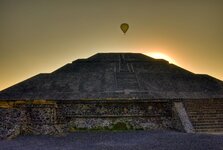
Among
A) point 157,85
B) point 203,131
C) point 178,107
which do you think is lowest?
point 203,131

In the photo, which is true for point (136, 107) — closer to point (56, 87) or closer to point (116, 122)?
point (116, 122)

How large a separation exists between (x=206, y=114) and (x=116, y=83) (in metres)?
9.83

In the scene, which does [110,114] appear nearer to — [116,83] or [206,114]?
[206,114]

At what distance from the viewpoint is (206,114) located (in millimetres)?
18625

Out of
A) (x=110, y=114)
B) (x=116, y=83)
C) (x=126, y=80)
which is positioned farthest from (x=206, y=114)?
(x=126, y=80)

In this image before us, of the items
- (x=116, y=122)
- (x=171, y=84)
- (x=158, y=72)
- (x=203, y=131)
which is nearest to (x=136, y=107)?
(x=116, y=122)

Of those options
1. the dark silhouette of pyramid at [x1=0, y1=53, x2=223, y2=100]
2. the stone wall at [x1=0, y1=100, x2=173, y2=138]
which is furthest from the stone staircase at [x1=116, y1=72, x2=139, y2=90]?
the stone wall at [x1=0, y1=100, x2=173, y2=138]

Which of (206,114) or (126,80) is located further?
(126,80)

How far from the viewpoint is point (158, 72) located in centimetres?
3102

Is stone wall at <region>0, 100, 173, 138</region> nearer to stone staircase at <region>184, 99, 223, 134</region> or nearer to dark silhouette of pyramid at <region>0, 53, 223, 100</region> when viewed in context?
dark silhouette of pyramid at <region>0, 53, 223, 100</region>

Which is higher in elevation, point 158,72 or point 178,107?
point 158,72

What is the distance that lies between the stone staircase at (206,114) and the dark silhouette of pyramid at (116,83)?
2.11 m

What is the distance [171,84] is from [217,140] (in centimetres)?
1501

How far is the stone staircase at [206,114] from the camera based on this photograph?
16797 mm
